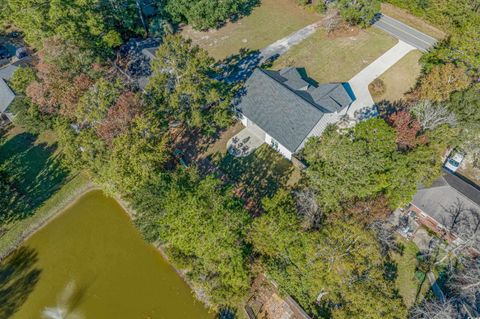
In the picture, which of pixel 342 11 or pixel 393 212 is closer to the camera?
pixel 393 212

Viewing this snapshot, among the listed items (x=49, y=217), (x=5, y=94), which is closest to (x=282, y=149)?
(x=49, y=217)

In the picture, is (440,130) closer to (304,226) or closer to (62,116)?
(304,226)

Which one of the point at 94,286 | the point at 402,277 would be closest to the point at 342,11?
the point at 402,277

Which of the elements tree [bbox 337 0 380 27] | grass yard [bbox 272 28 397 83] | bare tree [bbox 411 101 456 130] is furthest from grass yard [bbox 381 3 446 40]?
bare tree [bbox 411 101 456 130]

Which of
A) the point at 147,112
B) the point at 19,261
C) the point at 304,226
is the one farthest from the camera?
the point at 147,112

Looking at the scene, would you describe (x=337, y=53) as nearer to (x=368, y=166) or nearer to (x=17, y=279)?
(x=368, y=166)

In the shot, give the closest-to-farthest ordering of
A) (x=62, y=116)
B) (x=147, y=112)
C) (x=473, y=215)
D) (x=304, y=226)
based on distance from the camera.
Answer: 1. (x=304, y=226)
2. (x=473, y=215)
3. (x=147, y=112)
4. (x=62, y=116)
